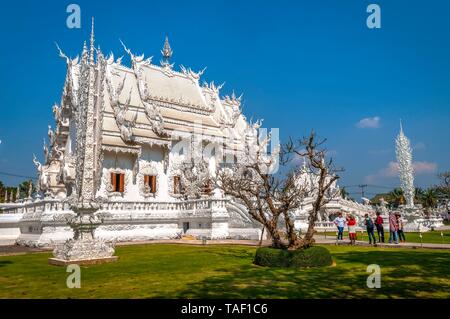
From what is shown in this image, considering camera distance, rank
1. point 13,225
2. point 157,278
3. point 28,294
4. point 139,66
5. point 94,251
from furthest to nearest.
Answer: point 139,66 → point 13,225 → point 94,251 → point 157,278 → point 28,294

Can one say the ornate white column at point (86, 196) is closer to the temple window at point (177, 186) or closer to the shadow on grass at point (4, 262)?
the shadow on grass at point (4, 262)

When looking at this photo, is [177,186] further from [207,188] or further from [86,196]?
[86,196]

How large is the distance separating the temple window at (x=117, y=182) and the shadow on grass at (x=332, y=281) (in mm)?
15786

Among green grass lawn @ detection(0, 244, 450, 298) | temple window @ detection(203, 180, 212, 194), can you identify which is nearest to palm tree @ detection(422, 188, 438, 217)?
temple window @ detection(203, 180, 212, 194)

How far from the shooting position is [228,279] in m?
9.27

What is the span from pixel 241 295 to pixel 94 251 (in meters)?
6.77

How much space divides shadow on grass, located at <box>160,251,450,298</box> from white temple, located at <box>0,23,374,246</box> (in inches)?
396

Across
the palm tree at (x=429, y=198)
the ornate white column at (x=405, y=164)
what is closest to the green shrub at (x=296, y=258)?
the ornate white column at (x=405, y=164)

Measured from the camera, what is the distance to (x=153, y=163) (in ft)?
92.7

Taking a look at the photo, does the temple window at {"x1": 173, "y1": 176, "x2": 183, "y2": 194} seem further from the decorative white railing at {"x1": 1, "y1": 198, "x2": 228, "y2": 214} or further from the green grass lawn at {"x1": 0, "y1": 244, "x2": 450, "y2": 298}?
the green grass lawn at {"x1": 0, "y1": 244, "x2": 450, "y2": 298}

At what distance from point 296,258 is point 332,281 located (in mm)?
2315

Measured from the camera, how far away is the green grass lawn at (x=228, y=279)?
7.61 meters
